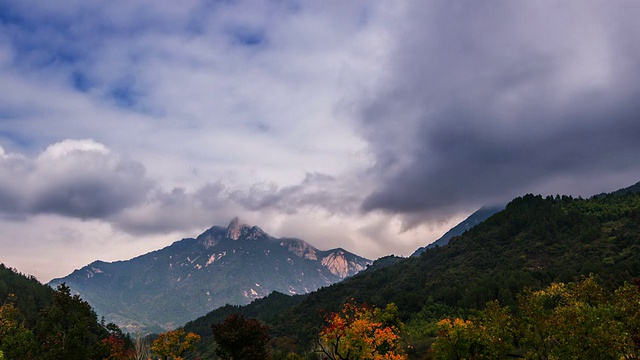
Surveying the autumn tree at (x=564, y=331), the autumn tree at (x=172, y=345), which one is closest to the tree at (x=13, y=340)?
the autumn tree at (x=172, y=345)

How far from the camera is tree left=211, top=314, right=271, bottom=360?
45344 millimetres

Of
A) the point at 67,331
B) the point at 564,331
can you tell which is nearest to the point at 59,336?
the point at 67,331

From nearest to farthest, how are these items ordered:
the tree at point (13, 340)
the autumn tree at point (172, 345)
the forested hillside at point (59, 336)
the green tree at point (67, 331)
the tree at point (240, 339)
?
the green tree at point (67, 331), the forested hillside at point (59, 336), the tree at point (240, 339), the tree at point (13, 340), the autumn tree at point (172, 345)

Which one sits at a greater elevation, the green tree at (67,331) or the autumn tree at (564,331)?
the green tree at (67,331)

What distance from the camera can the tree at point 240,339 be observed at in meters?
45.3

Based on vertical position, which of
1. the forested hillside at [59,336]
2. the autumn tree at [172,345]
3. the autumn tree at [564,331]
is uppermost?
the forested hillside at [59,336]

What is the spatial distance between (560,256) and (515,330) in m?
179

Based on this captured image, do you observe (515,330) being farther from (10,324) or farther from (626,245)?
(626,245)

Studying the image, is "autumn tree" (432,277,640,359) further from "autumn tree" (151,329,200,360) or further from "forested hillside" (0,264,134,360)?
"forested hillside" (0,264,134,360)

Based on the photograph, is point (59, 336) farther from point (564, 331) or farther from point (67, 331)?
point (564, 331)

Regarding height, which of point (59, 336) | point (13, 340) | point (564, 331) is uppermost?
point (13, 340)

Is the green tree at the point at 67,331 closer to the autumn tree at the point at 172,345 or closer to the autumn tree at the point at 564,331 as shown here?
the autumn tree at the point at 172,345

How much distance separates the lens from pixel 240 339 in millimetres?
45781

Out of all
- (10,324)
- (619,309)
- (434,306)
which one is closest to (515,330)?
(619,309)
